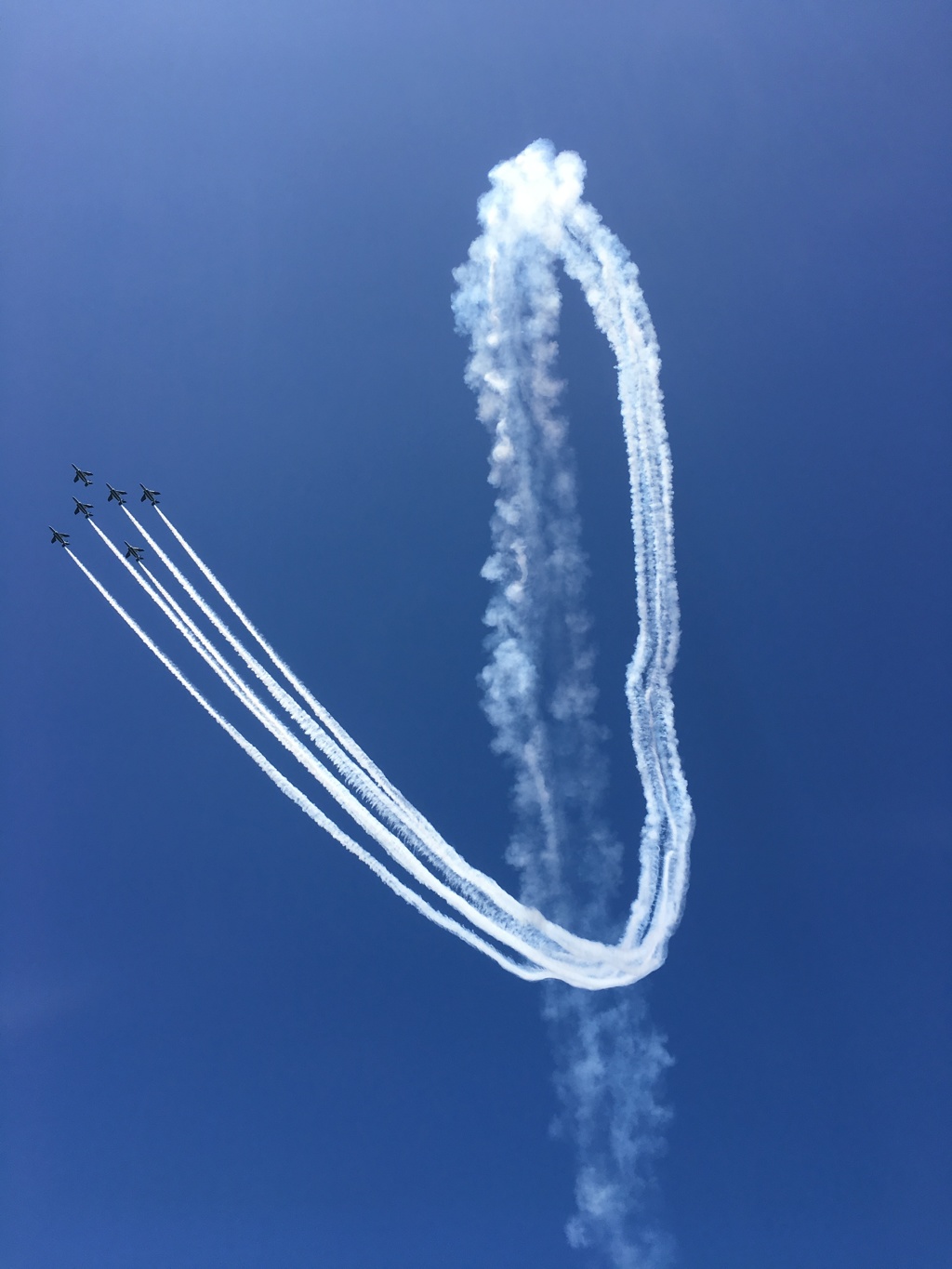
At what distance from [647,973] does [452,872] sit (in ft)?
29.4

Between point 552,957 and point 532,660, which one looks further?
point 532,660

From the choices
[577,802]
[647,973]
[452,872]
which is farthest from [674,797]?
[452,872]

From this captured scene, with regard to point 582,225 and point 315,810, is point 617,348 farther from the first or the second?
point 315,810

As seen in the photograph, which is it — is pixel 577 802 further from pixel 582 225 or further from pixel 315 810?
pixel 582 225

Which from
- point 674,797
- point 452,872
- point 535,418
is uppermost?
point 535,418

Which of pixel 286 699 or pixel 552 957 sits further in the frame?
pixel 286 699

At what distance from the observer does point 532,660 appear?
28.0 metres

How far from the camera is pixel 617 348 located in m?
27.3

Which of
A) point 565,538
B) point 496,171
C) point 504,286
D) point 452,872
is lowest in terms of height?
point 452,872

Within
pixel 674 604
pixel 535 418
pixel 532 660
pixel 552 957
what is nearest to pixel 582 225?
pixel 535 418

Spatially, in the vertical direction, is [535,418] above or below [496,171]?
below

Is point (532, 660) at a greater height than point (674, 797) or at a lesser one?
greater

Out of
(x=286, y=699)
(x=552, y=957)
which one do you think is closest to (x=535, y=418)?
(x=286, y=699)

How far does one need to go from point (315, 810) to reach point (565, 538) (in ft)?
50.5
